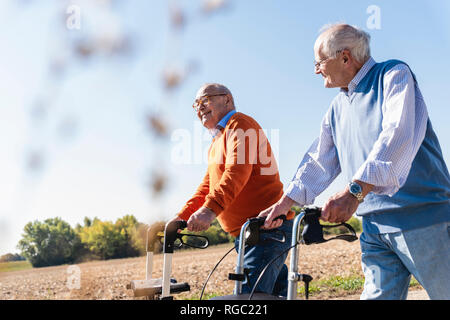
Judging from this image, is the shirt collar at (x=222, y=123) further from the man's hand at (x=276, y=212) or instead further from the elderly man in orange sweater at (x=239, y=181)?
the man's hand at (x=276, y=212)

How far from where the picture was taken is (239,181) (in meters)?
2.56

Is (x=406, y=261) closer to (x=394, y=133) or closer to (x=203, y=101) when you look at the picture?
(x=394, y=133)

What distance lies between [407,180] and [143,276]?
26.7 ft

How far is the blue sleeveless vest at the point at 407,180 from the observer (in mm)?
1786

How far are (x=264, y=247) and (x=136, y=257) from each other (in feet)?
35.8

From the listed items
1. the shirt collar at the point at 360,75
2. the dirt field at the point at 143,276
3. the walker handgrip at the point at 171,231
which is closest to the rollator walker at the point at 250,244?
the walker handgrip at the point at 171,231

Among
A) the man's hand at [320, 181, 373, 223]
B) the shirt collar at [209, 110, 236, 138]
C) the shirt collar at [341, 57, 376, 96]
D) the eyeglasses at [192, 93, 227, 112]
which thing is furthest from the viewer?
the eyeglasses at [192, 93, 227, 112]

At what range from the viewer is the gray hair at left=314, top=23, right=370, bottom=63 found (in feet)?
6.63

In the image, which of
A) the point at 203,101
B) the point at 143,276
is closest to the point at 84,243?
the point at 143,276

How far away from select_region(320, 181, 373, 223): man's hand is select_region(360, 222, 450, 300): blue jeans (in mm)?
352

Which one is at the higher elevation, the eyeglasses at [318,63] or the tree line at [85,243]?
the eyeglasses at [318,63]

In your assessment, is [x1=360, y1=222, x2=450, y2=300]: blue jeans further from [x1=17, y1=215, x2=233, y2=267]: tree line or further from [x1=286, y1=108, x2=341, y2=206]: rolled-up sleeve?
[x1=17, y1=215, x2=233, y2=267]: tree line

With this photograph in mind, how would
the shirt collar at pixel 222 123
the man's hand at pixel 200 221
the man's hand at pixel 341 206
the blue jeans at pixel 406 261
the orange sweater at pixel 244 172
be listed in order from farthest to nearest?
the shirt collar at pixel 222 123, the orange sweater at pixel 244 172, the man's hand at pixel 200 221, the blue jeans at pixel 406 261, the man's hand at pixel 341 206

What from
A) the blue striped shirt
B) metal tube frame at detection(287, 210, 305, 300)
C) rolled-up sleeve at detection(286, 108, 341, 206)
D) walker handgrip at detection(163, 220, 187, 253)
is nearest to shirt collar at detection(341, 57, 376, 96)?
the blue striped shirt
